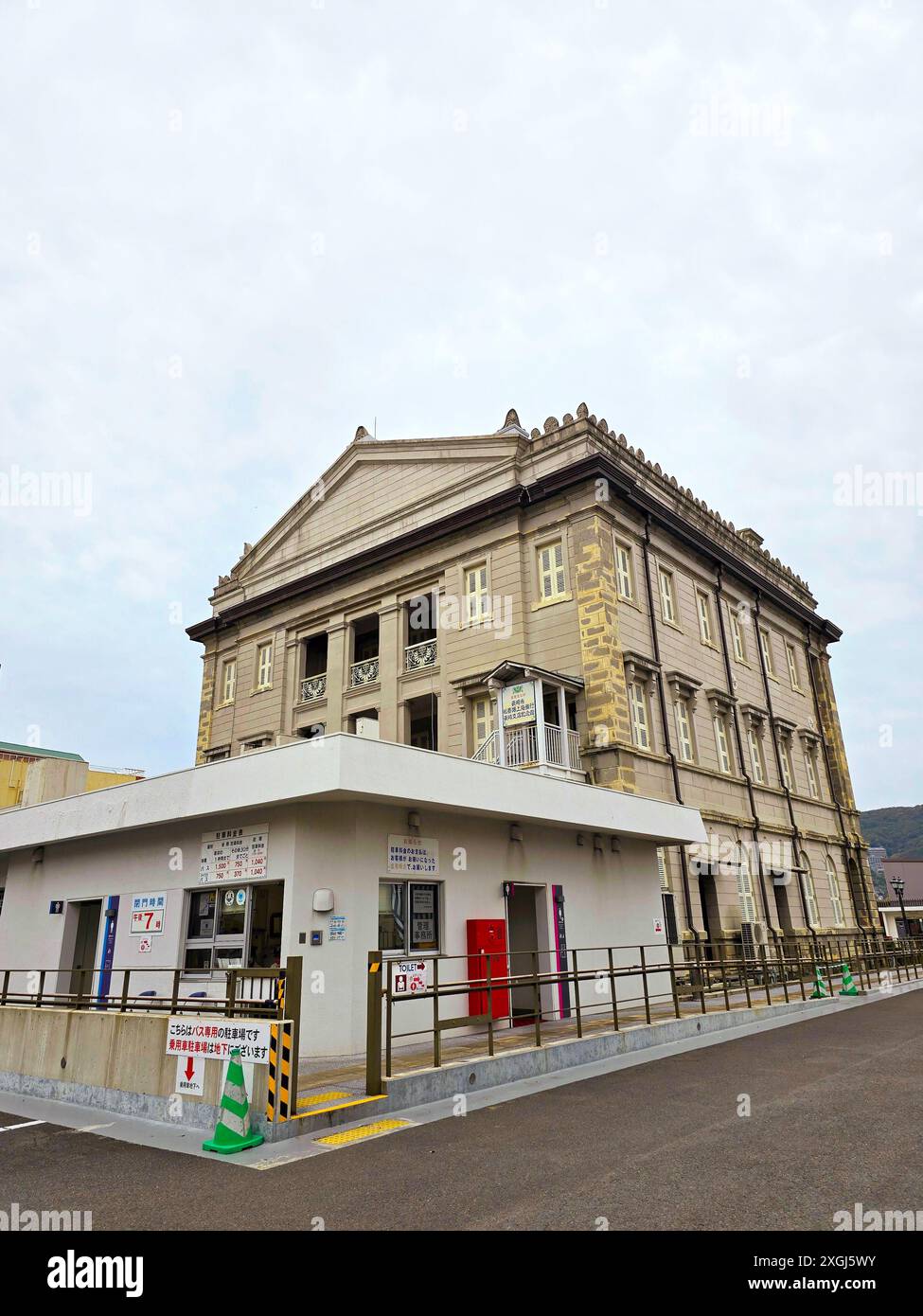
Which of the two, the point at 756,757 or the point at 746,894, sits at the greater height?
the point at 756,757

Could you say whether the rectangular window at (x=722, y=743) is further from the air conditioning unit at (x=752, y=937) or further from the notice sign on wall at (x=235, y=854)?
the notice sign on wall at (x=235, y=854)

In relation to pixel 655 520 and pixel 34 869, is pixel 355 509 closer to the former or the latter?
pixel 655 520

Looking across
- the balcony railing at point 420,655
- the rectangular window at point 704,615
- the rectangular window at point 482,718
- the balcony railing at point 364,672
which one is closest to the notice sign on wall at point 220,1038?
the rectangular window at point 482,718

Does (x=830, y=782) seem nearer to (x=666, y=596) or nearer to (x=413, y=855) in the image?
(x=666, y=596)

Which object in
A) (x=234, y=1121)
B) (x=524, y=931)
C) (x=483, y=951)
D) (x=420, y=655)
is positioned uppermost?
(x=420, y=655)

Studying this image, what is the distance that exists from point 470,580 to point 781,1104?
18.0 m

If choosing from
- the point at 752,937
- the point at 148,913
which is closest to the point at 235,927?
the point at 148,913

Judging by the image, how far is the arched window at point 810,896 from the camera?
90.0ft

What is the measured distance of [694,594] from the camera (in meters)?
26.7

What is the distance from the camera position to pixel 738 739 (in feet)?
86.4

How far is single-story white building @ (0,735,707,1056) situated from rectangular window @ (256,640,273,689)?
13.4 m

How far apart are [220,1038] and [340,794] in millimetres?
4032

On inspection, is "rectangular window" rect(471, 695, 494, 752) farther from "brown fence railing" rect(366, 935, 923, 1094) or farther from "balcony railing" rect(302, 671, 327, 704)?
"brown fence railing" rect(366, 935, 923, 1094)

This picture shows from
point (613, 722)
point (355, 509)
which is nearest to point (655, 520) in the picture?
point (613, 722)
